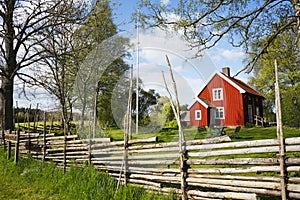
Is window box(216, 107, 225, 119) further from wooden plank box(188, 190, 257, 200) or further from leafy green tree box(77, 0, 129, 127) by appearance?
wooden plank box(188, 190, 257, 200)

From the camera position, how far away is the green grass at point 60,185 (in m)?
3.84

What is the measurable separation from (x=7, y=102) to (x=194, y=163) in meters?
9.90

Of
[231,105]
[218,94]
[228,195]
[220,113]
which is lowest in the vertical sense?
[228,195]

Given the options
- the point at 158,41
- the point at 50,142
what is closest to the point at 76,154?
the point at 50,142

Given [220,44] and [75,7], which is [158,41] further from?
[75,7]

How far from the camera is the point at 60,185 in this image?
4.62m

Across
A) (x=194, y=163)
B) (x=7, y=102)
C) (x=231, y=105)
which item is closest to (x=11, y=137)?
(x=7, y=102)

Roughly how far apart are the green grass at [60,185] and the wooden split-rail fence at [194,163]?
0.30m

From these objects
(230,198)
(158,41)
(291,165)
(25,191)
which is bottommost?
(25,191)

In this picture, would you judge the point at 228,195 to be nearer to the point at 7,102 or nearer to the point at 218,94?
the point at 7,102

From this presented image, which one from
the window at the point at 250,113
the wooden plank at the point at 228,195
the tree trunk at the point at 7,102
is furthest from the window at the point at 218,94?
the wooden plank at the point at 228,195

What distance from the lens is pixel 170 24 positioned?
22.9ft

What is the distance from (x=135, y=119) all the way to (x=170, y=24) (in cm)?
297

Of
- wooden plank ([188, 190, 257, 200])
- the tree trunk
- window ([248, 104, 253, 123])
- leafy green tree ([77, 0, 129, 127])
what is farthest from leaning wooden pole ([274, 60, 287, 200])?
window ([248, 104, 253, 123])
